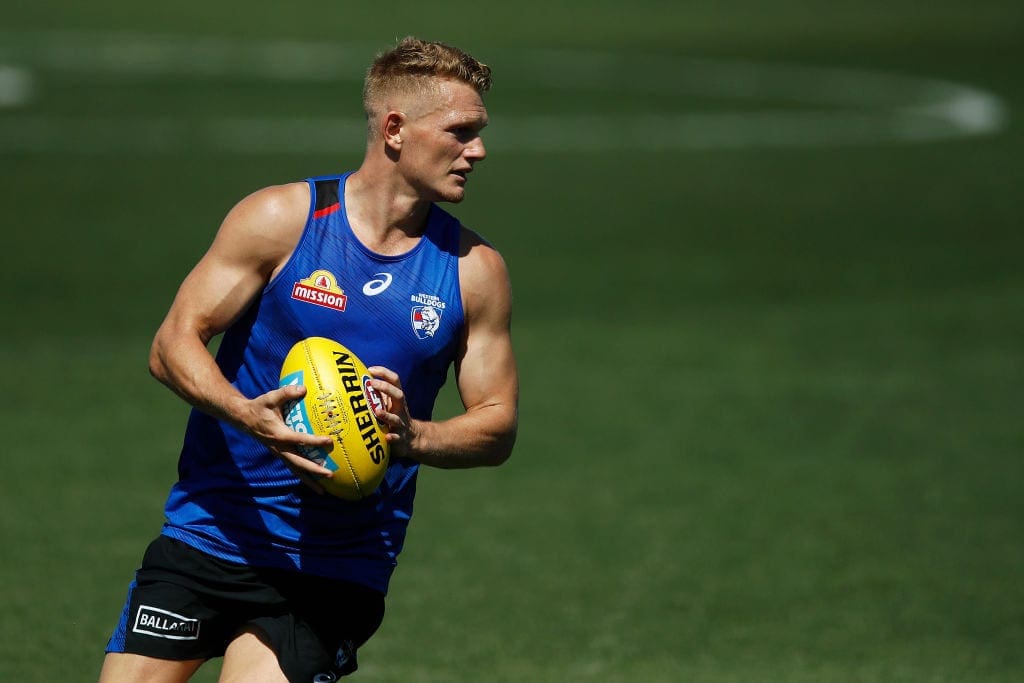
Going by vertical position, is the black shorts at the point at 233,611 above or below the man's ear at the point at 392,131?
below

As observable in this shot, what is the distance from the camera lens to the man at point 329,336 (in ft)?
21.4

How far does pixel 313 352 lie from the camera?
6.30m

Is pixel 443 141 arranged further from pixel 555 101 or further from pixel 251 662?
pixel 555 101

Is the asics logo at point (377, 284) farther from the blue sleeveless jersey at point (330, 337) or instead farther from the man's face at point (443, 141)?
the man's face at point (443, 141)

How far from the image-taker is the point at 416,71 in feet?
21.7

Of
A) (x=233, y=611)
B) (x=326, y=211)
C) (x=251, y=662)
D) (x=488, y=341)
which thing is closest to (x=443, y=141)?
(x=326, y=211)

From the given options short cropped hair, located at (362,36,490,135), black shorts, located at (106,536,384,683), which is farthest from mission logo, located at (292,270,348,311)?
black shorts, located at (106,536,384,683)

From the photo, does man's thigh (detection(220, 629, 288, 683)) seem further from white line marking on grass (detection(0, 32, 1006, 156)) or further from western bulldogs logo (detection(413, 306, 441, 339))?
white line marking on grass (detection(0, 32, 1006, 156))

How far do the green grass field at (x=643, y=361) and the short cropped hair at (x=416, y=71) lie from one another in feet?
12.7

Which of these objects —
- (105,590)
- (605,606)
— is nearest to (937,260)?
(605,606)

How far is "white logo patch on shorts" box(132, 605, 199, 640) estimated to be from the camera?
6.59 m

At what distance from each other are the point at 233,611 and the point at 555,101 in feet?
89.5

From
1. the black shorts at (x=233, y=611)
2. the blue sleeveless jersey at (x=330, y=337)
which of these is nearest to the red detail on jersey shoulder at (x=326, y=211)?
the blue sleeveless jersey at (x=330, y=337)

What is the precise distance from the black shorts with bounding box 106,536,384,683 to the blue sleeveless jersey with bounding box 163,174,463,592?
2.7 inches
